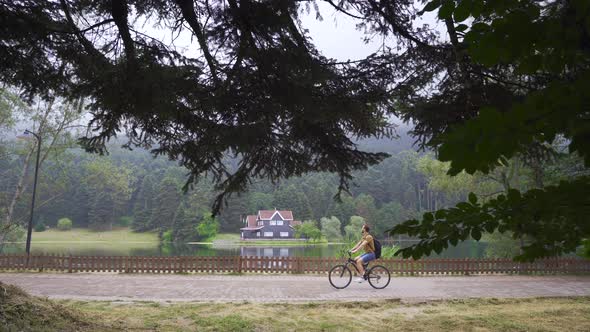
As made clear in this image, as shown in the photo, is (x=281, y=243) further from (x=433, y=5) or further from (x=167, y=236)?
(x=433, y=5)

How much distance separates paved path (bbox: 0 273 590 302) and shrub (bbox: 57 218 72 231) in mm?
52183

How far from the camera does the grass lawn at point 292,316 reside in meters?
5.57

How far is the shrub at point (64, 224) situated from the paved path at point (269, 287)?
52183mm

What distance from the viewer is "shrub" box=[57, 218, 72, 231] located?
60987 mm

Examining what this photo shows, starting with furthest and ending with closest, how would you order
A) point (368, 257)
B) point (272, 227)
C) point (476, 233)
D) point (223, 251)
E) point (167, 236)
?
point (167, 236)
point (272, 227)
point (223, 251)
point (368, 257)
point (476, 233)

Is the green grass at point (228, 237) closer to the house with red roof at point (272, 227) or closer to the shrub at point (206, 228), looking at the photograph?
the shrub at point (206, 228)

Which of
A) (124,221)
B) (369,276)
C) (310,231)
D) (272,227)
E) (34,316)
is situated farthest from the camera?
(124,221)

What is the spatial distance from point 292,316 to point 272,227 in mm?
49022

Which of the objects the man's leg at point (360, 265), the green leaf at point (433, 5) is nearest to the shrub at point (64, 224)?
the man's leg at point (360, 265)

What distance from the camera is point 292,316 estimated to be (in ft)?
23.7

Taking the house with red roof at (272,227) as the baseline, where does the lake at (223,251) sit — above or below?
below

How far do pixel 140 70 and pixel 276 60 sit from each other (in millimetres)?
1469

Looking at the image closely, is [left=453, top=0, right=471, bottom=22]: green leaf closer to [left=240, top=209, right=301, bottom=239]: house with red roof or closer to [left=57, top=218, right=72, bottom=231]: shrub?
[left=240, top=209, right=301, bottom=239]: house with red roof

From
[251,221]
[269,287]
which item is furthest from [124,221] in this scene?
[269,287]
